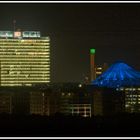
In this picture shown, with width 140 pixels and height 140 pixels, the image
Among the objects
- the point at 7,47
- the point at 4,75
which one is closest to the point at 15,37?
the point at 7,47

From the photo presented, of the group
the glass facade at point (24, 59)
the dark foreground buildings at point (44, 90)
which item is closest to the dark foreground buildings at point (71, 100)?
the dark foreground buildings at point (44, 90)

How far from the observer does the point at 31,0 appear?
5.46 m

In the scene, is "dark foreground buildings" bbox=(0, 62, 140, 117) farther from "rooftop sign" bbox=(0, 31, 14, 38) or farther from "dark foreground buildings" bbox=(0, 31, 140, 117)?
"rooftop sign" bbox=(0, 31, 14, 38)

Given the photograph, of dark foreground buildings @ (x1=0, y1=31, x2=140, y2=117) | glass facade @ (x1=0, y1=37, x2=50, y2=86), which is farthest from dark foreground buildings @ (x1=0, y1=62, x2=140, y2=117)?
glass facade @ (x1=0, y1=37, x2=50, y2=86)

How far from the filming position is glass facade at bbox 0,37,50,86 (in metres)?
31.8

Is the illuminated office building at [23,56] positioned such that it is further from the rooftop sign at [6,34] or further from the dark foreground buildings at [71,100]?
the dark foreground buildings at [71,100]

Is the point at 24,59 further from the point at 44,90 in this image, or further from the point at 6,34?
the point at 44,90

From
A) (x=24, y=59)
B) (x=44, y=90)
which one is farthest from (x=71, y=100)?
(x=24, y=59)

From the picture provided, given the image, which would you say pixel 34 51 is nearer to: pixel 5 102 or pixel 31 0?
pixel 5 102

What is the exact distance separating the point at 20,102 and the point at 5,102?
604 millimetres

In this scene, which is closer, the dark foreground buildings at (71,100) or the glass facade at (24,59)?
the dark foreground buildings at (71,100)

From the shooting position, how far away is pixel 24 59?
33344mm

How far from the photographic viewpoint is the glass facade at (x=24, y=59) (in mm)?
31766

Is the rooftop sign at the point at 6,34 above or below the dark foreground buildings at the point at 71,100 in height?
above
